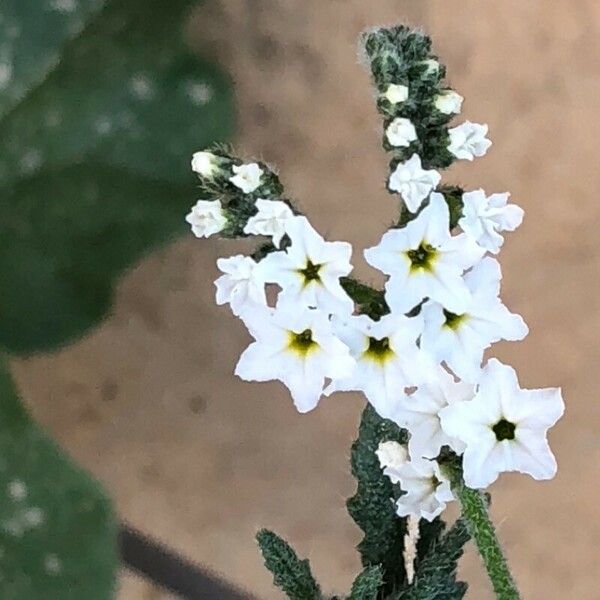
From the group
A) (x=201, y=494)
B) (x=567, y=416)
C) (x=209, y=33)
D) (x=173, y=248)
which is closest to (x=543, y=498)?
(x=567, y=416)

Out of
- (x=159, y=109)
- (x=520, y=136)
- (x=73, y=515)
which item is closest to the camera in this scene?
(x=73, y=515)

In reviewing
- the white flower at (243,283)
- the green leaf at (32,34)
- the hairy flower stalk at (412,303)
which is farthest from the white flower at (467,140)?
the green leaf at (32,34)

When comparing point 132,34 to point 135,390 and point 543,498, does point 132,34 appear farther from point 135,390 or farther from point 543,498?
point 543,498

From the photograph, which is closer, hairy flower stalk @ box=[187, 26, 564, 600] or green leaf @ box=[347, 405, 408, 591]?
hairy flower stalk @ box=[187, 26, 564, 600]

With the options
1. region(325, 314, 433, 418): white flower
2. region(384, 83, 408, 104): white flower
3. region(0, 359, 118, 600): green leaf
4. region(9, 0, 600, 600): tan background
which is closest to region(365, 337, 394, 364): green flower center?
region(325, 314, 433, 418): white flower

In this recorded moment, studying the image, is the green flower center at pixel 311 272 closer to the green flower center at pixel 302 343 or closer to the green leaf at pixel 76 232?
the green flower center at pixel 302 343

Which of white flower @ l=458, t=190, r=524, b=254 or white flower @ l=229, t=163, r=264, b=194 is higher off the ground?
white flower @ l=229, t=163, r=264, b=194

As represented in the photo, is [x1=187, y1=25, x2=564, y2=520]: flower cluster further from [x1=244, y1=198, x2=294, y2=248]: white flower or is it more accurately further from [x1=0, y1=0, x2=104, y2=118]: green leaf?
[x1=0, y1=0, x2=104, y2=118]: green leaf
